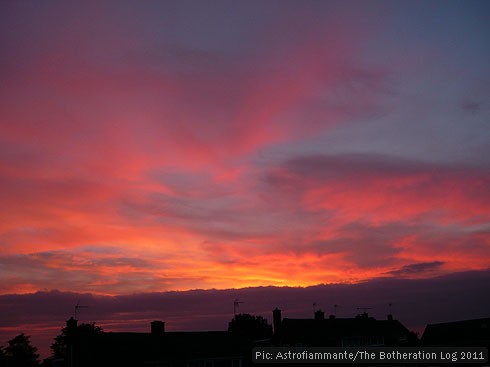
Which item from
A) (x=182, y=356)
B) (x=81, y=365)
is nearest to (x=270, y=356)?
(x=182, y=356)

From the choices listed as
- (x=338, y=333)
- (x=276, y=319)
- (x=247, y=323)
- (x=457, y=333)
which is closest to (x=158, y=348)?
(x=276, y=319)

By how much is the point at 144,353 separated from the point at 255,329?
99645 millimetres

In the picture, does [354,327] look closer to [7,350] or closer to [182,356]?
[182,356]

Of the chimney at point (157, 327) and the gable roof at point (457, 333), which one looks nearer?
the chimney at point (157, 327)

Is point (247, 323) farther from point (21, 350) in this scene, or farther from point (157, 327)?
point (157, 327)

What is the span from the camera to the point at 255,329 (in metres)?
142

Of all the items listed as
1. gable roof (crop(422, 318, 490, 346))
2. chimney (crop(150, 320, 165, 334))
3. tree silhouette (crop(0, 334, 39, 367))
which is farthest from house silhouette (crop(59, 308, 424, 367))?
tree silhouette (crop(0, 334, 39, 367))

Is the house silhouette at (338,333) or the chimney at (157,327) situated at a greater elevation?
the chimney at (157,327)

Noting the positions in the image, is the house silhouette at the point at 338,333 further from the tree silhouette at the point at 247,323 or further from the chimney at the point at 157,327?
the tree silhouette at the point at 247,323

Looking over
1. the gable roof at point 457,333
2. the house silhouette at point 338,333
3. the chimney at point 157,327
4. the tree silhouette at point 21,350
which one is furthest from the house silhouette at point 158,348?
the tree silhouette at point 21,350

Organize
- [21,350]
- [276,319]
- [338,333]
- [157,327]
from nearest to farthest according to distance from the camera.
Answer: [157,327], [276,319], [338,333], [21,350]

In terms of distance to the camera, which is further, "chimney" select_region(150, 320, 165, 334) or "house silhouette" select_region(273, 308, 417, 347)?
"house silhouette" select_region(273, 308, 417, 347)

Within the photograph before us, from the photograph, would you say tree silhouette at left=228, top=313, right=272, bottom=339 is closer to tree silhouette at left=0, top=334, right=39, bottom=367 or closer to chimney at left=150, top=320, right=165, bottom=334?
tree silhouette at left=0, top=334, right=39, bottom=367

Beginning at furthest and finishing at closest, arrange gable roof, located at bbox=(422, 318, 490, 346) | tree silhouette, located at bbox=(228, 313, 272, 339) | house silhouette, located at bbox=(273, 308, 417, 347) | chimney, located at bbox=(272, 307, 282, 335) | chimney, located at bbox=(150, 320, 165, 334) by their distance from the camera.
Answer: tree silhouette, located at bbox=(228, 313, 272, 339) < house silhouette, located at bbox=(273, 308, 417, 347) < gable roof, located at bbox=(422, 318, 490, 346) < chimney, located at bbox=(272, 307, 282, 335) < chimney, located at bbox=(150, 320, 165, 334)
